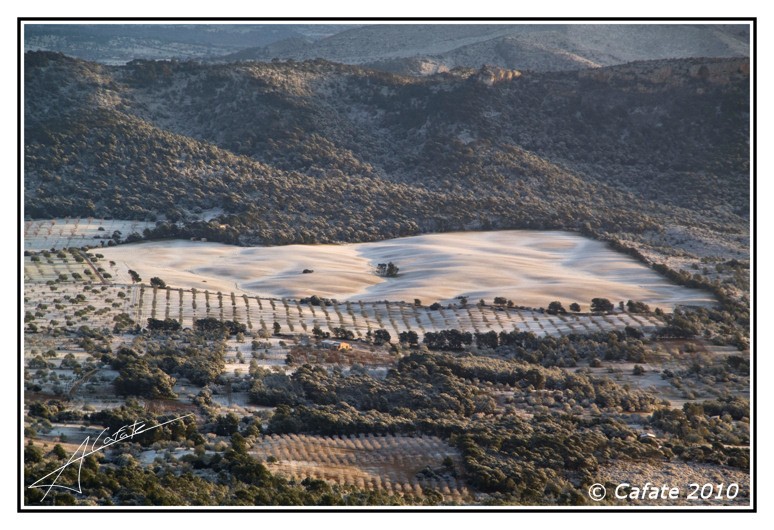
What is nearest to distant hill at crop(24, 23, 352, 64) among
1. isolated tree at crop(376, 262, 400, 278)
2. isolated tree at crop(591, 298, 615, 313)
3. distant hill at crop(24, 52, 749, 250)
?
distant hill at crop(24, 52, 749, 250)

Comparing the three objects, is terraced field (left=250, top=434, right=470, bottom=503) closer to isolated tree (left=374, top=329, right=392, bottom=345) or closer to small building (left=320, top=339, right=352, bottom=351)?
small building (left=320, top=339, right=352, bottom=351)

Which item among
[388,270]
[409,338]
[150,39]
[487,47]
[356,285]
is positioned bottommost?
[409,338]

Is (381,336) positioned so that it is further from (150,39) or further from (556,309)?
(150,39)

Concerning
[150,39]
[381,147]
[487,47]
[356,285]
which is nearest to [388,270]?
[356,285]

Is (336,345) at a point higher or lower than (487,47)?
lower

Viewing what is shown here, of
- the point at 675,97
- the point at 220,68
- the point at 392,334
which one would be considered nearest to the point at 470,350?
the point at 392,334
